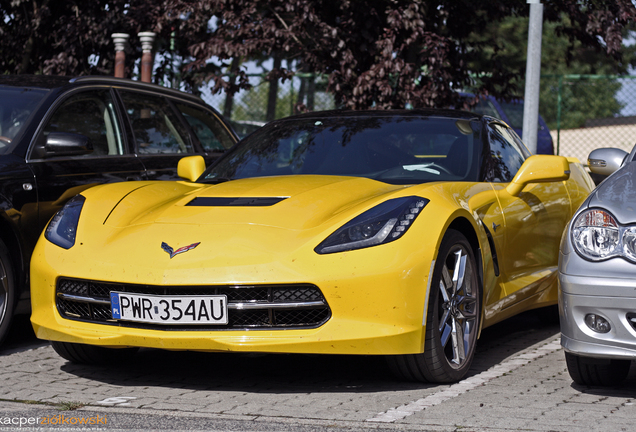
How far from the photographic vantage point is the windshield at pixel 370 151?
15.5 ft

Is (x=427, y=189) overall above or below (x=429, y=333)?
above

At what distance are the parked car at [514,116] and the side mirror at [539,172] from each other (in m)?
7.97

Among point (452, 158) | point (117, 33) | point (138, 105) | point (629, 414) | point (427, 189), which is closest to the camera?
point (629, 414)

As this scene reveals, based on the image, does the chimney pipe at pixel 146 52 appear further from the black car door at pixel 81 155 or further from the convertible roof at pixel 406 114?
the convertible roof at pixel 406 114

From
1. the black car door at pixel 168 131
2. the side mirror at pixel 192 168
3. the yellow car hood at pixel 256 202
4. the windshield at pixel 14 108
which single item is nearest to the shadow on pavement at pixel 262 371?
the yellow car hood at pixel 256 202

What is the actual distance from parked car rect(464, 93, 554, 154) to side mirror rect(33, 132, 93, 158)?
338 inches

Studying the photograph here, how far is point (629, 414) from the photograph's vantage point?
11.2 ft

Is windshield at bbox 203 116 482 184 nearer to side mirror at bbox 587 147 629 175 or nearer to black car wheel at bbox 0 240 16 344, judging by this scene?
side mirror at bbox 587 147 629 175

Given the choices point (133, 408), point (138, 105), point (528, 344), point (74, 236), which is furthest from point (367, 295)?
point (138, 105)

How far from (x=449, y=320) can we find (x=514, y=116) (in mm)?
10427

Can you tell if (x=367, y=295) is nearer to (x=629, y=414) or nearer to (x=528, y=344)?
(x=629, y=414)

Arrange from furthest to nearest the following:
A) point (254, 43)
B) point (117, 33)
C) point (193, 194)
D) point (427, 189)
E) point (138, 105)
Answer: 1. point (117, 33)
2. point (254, 43)
3. point (138, 105)
4. point (193, 194)
5. point (427, 189)

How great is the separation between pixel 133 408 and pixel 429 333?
129 cm

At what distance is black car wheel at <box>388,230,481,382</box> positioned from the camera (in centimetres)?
373
